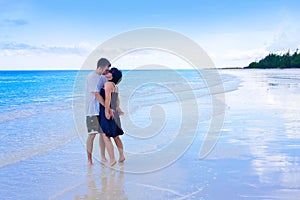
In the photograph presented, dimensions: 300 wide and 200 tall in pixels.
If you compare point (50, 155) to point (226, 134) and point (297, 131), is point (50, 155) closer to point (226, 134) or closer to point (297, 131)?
point (226, 134)

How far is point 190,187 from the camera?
15.1 ft

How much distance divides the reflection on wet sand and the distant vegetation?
358 ft

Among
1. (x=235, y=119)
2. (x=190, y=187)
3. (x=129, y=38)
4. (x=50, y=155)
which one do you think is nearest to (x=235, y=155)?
(x=190, y=187)

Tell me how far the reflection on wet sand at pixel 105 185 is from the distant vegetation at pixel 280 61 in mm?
109202

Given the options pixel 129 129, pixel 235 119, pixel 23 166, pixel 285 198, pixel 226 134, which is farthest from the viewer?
pixel 235 119

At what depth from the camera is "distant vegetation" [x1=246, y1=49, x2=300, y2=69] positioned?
106 metres

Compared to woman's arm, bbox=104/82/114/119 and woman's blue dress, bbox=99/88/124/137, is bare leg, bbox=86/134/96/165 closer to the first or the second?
woman's blue dress, bbox=99/88/124/137

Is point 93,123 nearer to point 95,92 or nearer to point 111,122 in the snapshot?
point 111,122

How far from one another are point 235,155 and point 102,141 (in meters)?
2.41

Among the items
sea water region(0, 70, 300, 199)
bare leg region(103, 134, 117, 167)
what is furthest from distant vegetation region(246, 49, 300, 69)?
bare leg region(103, 134, 117, 167)

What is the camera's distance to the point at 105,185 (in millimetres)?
4879

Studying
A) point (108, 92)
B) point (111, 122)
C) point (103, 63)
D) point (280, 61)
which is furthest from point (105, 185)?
point (280, 61)

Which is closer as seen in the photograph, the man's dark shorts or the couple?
the couple

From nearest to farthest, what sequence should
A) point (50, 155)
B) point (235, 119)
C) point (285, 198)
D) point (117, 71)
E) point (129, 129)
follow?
point (285, 198) < point (117, 71) < point (50, 155) < point (129, 129) < point (235, 119)
